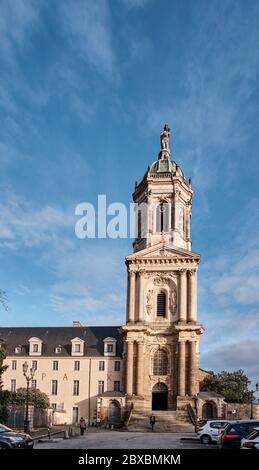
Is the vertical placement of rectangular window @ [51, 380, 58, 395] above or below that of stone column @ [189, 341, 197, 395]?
below

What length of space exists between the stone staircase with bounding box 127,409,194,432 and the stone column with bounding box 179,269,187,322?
1093 centimetres

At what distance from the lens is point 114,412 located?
208 feet

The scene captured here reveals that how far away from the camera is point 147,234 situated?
235 ft

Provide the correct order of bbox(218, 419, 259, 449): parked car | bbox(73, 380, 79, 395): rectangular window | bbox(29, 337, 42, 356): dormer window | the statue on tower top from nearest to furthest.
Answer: bbox(218, 419, 259, 449): parked car, bbox(73, 380, 79, 395): rectangular window, bbox(29, 337, 42, 356): dormer window, the statue on tower top

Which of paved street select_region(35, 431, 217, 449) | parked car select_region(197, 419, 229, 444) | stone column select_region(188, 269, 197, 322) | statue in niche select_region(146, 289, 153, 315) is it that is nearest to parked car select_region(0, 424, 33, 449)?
paved street select_region(35, 431, 217, 449)

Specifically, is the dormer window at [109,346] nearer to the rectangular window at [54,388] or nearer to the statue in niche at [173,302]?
the rectangular window at [54,388]

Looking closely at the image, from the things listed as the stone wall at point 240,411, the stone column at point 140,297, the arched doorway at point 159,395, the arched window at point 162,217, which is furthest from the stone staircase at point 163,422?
the arched window at point 162,217

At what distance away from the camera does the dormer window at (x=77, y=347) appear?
7269 cm

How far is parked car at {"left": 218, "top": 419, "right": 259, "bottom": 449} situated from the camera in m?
21.9

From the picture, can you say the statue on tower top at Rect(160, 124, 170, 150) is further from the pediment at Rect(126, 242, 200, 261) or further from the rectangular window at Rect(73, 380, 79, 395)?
the rectangular window at Rect(73, 380, 79, 395)

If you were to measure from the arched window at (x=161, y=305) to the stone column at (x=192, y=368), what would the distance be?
18.9 ft

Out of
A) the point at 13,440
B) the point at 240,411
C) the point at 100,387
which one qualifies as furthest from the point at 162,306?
the point at 13,440

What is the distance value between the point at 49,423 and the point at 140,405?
1135cm
